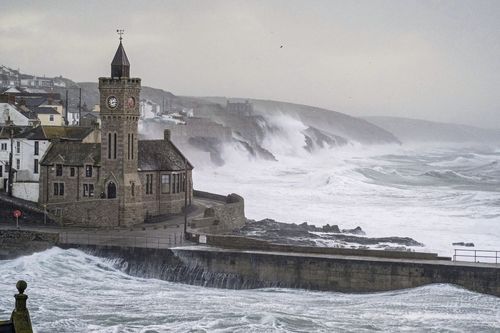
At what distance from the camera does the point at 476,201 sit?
60.0 meters

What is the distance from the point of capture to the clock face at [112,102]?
41.4 meters

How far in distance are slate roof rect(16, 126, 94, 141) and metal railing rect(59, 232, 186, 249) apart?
9.81 metres

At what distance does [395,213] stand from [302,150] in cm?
9558

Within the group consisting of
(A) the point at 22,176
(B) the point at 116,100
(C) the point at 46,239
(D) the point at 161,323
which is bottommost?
(D) the point at 161,323

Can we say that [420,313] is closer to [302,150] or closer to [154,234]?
[154,234]

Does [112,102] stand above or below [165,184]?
above

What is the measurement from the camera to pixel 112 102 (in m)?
41.4

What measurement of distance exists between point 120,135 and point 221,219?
255 inches

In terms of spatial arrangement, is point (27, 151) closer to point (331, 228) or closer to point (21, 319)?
point (331, 228)

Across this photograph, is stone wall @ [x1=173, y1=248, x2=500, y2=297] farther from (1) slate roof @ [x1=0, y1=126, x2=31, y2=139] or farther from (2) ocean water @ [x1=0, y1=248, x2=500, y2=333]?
(1) slate roof @ [x1=0, y1=126, x2=31, y2=139]

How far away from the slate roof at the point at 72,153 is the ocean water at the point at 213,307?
9.72 m

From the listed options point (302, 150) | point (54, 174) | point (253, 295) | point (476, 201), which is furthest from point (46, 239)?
point (302, 150)

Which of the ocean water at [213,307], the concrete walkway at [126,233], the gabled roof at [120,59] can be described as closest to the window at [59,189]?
the concrete walkway at [126,233]

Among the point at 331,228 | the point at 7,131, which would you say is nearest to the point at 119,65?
the point at 7,131
